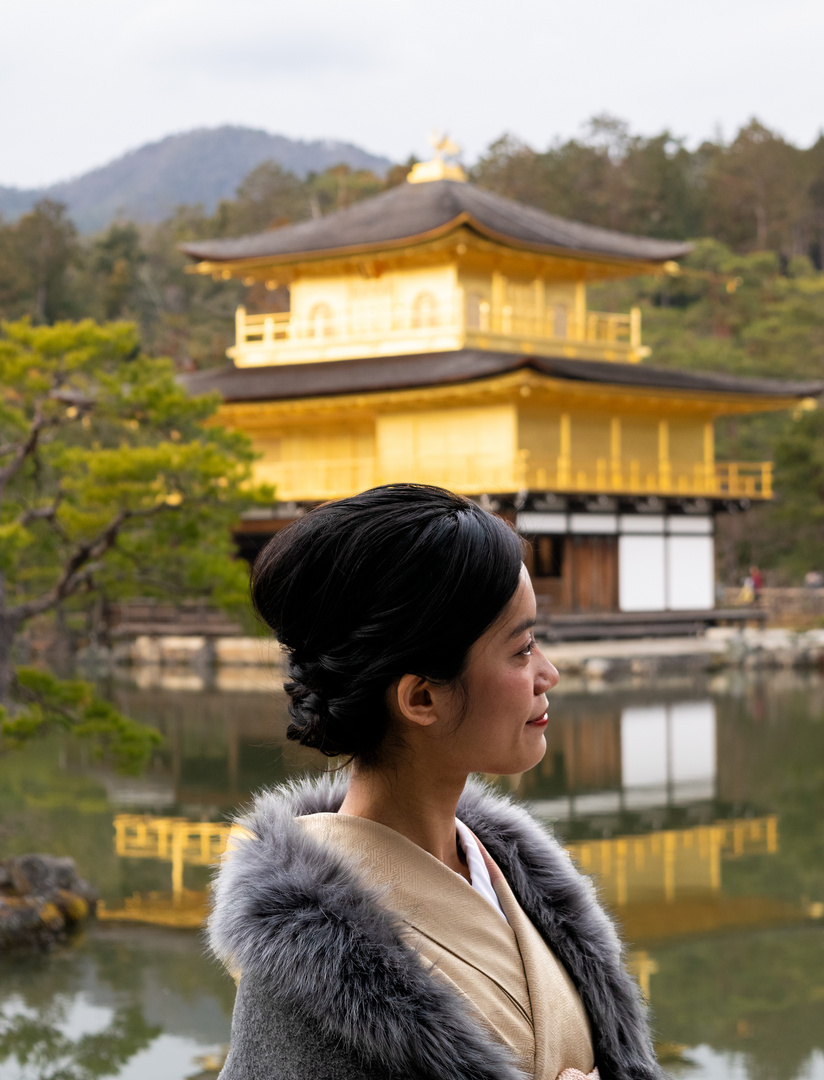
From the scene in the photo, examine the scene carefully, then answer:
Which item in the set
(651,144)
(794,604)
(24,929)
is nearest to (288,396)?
(794,604)

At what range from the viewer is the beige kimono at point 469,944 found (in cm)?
126

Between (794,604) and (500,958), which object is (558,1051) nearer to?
(500,958)

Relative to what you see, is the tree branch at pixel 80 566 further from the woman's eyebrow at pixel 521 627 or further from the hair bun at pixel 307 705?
the woman's eyebrow at pixel 521 627

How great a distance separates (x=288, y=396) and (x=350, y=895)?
21.3 metres

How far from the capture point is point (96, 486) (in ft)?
28.0

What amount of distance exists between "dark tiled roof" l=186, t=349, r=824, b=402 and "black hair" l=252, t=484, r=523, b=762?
18.9 meters

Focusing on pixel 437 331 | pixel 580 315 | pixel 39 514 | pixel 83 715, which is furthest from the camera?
pixel 580 315

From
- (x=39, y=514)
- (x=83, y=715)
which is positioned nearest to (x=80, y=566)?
(x=39, y=514)

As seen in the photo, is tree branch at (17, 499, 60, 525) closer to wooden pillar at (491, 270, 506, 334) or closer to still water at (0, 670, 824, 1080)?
still water at (0, 670, 824, 1080)

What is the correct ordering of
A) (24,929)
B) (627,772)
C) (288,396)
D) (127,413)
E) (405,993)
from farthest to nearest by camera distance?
1. (288,396)
2. (627,772)
3. (127,413)
4. (24,929)
5. (405,993)

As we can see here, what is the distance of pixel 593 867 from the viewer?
7.47 meters

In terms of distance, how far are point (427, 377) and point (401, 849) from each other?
2005 cm

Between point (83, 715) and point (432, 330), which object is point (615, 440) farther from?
point (83, 715)

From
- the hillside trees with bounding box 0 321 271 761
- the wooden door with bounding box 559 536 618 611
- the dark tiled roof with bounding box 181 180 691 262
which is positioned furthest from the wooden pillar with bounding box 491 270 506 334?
the hillside trees with bounding box 0 321 271 761
